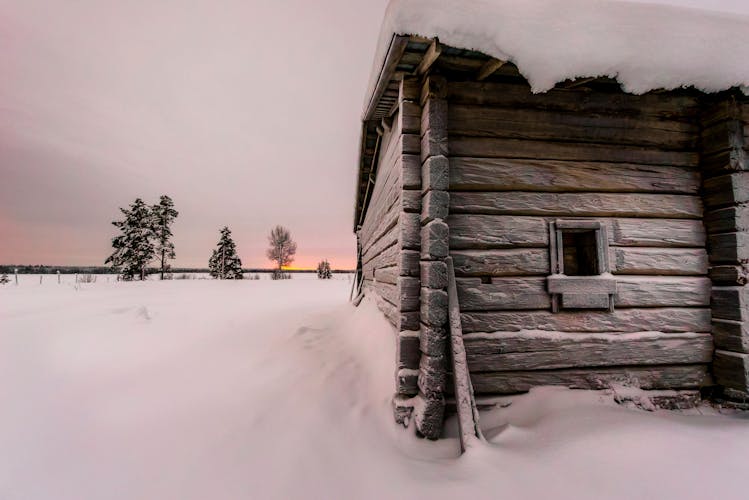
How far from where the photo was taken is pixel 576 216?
300cm

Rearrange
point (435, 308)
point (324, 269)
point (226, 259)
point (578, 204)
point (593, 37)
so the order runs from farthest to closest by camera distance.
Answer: point (324, 269)
point (226, 259)
point (578, 204)
point (435, 308)
point (593, 37)

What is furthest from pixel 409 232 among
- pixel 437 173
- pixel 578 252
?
pixel 578 252

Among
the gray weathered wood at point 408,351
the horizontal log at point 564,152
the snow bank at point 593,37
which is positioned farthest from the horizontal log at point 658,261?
the gray weathered wood at point 408,351

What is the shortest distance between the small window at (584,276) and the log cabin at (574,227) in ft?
0.04

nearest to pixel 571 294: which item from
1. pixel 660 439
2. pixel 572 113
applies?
pixel 660 439

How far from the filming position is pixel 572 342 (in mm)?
2869

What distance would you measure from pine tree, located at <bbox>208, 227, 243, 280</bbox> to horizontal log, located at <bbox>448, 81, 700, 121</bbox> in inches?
1314

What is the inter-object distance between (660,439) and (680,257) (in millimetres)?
1938

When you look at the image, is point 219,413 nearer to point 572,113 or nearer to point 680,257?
point 572,113

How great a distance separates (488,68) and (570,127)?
1.16 m

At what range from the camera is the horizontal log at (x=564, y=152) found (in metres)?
2.92

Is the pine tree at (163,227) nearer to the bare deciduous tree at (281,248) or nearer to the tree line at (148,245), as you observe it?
the tree line at (148,245)

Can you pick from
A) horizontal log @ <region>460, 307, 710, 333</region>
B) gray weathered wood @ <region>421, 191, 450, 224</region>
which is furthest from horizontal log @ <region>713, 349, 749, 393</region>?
gray weathered wood @ <region>421, 191, 450, 224</region>

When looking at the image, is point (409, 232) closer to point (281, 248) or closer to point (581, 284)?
point (581, 284)
